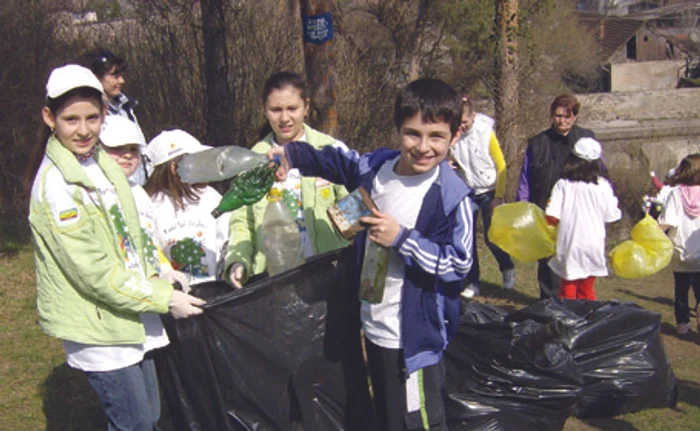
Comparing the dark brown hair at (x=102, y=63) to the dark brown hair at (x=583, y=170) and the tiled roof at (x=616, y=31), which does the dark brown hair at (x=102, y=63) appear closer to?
the dark brown hair at (x=583, y=170)

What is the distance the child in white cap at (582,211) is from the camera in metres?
5.02

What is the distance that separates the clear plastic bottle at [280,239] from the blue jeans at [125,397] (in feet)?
2.74

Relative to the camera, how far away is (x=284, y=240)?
332 centimetres

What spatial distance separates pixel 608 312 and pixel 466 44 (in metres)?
10.9

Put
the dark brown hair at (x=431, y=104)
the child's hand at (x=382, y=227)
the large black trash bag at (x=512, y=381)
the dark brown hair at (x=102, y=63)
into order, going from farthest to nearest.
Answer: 1. the dark brown hair at (x=102, y=63)
2. the large black trash bag at (x=512, y=381)
3. the dark brown hair at (x=431, y=104)
4. the child's hand at (x=382, y=227)

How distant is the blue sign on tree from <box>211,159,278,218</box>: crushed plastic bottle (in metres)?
2.47

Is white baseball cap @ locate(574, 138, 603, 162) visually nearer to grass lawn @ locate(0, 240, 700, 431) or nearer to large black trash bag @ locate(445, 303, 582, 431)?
grass lawn @ locate(0, 240, 700, 431)

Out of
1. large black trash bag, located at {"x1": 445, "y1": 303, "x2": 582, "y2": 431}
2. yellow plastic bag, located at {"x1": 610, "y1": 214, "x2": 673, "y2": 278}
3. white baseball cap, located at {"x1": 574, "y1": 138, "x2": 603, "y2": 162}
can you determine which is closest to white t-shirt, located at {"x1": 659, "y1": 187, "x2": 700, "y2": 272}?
yellow plastic bag, located at {"x1": 610, "y1": 214, "x2": 673, "y2": 278}

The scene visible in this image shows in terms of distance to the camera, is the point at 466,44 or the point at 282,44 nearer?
the point at 282,44

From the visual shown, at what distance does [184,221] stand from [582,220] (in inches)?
117

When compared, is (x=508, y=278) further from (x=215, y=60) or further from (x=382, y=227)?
(x=382, y=227)

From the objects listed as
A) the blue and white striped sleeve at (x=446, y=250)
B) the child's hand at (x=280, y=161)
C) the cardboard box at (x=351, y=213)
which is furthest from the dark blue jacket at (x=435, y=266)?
the child's hand at (x=280, y=161)

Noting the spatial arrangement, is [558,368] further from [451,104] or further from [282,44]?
[282,44]

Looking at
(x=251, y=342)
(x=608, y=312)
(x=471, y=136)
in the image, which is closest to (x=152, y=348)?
(x=251, y=342)
